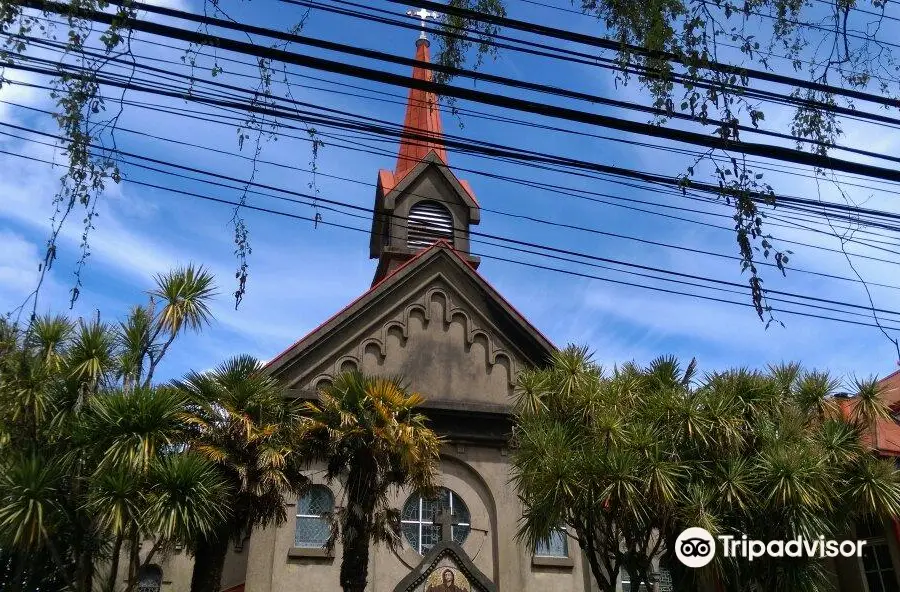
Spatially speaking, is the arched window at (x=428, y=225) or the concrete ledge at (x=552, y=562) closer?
the concrete ledge at (x=552, y=562)

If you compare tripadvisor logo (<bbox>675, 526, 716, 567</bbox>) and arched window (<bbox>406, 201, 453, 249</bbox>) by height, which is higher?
arched window (<bbox>406, 201, 453, 249</bbox>)

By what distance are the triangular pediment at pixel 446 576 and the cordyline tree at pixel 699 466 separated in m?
1.68

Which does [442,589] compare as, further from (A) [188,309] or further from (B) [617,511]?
(A) [188,309]

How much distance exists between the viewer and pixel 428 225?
27.4 metres

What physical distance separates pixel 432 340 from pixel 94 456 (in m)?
10.4

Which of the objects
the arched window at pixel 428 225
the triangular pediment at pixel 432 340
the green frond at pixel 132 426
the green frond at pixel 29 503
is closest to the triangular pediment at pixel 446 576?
the triangular pediment at pixel 432 340

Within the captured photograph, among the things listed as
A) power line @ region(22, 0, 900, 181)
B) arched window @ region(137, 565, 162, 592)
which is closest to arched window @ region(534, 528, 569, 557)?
arched window @ region(137, 565, 162, 592)

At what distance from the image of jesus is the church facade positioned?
0.05 meters

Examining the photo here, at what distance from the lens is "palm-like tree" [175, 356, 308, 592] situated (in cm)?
1410

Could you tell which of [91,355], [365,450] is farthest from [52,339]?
[365,450]

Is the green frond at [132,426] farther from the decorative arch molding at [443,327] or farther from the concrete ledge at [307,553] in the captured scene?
the decorative arch molding at [443,327]

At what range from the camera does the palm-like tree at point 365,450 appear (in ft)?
47.1

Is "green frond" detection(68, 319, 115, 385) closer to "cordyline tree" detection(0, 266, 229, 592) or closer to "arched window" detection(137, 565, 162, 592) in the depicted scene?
"cordyline tree" detection(0, 266, 229, 592)

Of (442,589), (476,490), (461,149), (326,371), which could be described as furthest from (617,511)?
(326,371)
